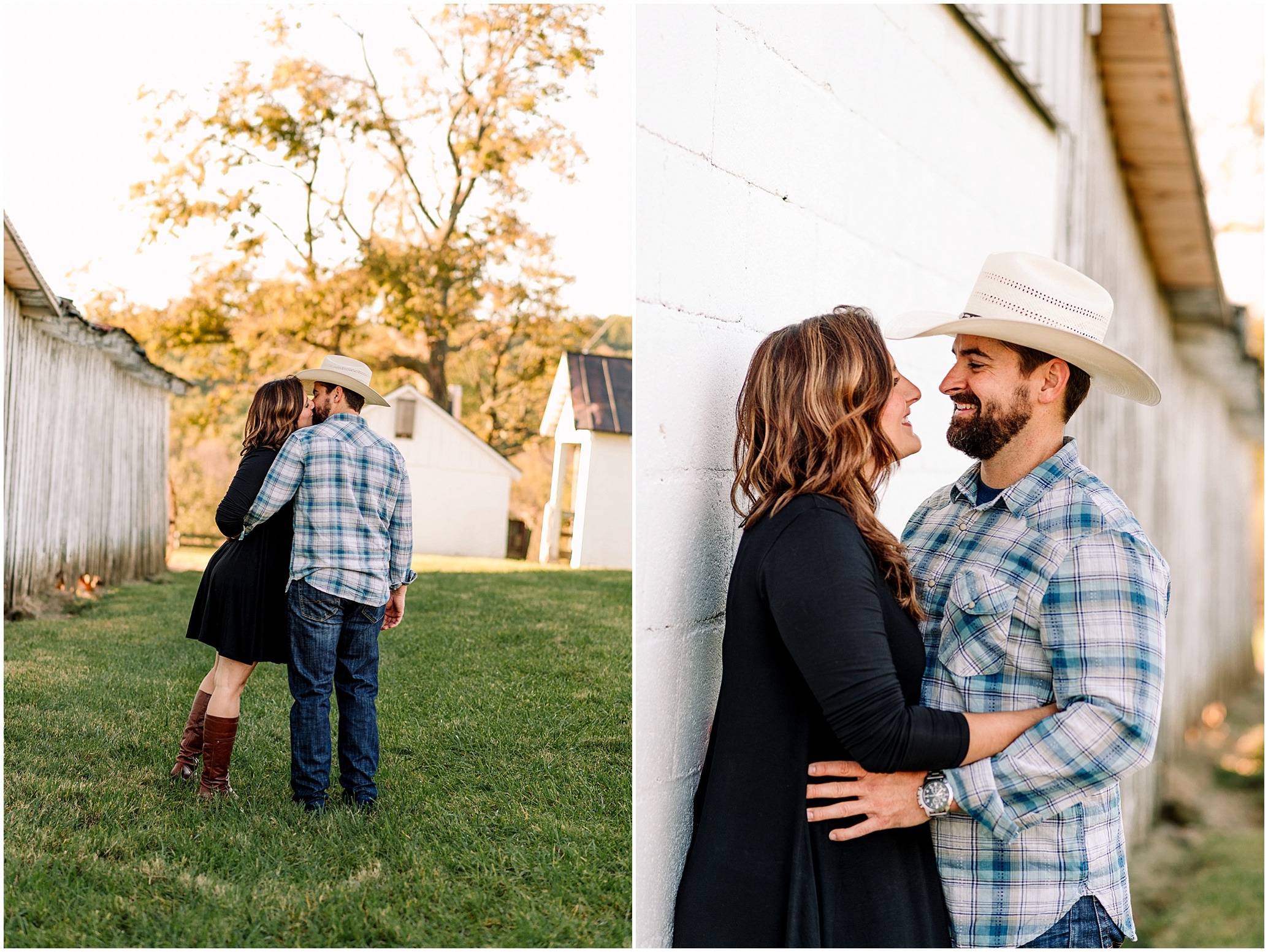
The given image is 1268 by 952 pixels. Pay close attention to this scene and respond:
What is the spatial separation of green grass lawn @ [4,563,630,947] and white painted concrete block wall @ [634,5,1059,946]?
145 millimetres

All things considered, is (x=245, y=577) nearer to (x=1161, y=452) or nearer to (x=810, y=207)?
(x=810, y=207)

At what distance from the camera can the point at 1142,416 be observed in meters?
7.32

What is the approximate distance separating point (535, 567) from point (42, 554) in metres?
0.85

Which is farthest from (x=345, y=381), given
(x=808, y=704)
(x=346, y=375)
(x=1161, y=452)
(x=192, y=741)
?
(x=1161, y=452)

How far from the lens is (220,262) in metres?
1.71

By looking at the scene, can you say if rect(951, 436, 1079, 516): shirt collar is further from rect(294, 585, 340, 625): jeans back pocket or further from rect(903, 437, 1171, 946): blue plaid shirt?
rect(294, 585, 340, 625): jeans back pocket

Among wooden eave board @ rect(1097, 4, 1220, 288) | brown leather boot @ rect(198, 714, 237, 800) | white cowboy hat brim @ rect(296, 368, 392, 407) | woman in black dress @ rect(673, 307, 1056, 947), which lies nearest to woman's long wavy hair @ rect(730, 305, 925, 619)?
woman in black dress @ rect(673, 307, 1056, 947)

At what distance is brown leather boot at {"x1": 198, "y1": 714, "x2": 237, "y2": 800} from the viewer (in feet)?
5.13

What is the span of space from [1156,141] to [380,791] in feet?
21.6

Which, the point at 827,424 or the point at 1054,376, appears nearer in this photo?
the point at 827,424

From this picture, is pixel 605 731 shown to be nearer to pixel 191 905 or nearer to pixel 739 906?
pixel 739 906

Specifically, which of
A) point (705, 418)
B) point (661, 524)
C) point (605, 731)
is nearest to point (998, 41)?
point (705, 418)

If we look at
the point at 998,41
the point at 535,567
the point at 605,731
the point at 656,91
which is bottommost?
the point at 605,731

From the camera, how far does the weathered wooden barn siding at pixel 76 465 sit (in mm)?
1575
